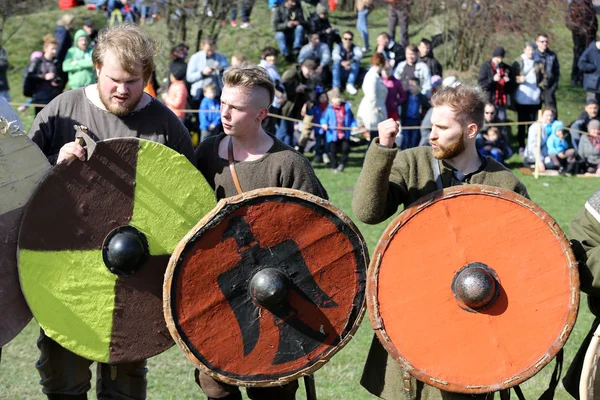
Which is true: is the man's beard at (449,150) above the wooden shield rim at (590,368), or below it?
above

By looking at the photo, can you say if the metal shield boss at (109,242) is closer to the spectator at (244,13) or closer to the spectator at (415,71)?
the spectator at (415,71)

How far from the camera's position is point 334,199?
10711 millimetres

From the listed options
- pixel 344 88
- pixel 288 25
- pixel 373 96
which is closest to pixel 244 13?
pixel 288 25

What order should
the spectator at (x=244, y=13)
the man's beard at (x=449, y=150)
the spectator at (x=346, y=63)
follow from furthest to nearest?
the spectator at (x=244, y=13) → the spectator at (x=346, y=63) → the man's beard at (x=449, y=150)

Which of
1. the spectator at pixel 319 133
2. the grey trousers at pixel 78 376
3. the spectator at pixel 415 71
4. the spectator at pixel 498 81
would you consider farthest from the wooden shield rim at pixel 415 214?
the spectator at pixel 498 81

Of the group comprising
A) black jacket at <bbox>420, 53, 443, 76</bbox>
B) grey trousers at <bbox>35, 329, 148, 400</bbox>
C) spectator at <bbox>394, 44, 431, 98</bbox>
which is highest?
grey trousers at <bbox>35, 329, 148, 400</bbox>

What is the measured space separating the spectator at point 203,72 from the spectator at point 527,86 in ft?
15.5

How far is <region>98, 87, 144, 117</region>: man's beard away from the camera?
12.3ft

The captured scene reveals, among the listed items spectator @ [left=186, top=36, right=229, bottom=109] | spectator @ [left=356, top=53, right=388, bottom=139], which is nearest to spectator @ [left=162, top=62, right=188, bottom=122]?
spectator @ [left=186, top=36, right=229, bottom=109]

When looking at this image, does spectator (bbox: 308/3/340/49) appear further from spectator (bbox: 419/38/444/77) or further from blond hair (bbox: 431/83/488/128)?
blond hair (bbox: 431/83/488/128)

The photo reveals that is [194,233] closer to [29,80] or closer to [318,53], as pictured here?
[29,80]

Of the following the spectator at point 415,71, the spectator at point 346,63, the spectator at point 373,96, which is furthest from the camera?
the spectator at point 346,63

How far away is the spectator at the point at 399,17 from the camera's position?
59.1 feet

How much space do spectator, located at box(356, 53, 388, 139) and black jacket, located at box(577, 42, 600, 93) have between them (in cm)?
394
